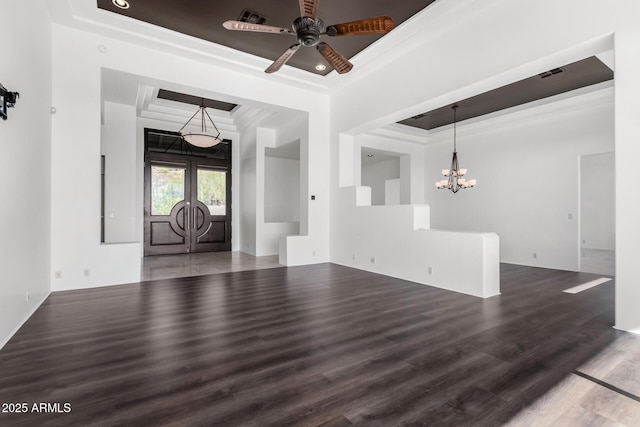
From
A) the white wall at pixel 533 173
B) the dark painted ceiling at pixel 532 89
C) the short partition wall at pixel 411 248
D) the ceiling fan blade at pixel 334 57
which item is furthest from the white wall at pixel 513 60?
the white wall at pixel 533 173

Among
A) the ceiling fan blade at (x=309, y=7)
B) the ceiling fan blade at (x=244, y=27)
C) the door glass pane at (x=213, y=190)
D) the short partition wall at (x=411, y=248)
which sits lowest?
the short partition wall at (x=411, y=248)

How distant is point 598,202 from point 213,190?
11.8 meters

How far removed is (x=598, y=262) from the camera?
7285 millimetres

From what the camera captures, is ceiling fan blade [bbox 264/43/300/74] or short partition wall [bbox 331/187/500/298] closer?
ceiling fan blade [bbox 264/43/300/74]

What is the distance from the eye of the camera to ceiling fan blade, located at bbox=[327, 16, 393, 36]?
3.16 meters

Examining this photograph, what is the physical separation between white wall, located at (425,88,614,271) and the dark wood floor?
8.77 feet

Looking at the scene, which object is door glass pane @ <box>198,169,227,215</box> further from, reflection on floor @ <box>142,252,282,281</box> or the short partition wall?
the short partition wall

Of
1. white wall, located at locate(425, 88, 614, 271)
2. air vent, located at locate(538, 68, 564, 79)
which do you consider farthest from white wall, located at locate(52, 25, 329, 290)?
white wall, located at locate(425, 88, 614, 271)

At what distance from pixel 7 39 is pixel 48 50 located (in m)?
1.93

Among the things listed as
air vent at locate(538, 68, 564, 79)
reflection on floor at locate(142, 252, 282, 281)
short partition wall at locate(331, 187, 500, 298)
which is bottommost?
reflection on floor at locate(142, 252, 282, 281)

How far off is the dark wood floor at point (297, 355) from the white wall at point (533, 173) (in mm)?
2672

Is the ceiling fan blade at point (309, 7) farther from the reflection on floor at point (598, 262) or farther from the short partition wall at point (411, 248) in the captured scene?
the reflection on floor at point (598, 262)

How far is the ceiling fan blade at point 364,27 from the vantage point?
3164 millimetres

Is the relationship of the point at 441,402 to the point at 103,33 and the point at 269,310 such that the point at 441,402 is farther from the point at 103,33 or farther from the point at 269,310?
the point at 103,33
